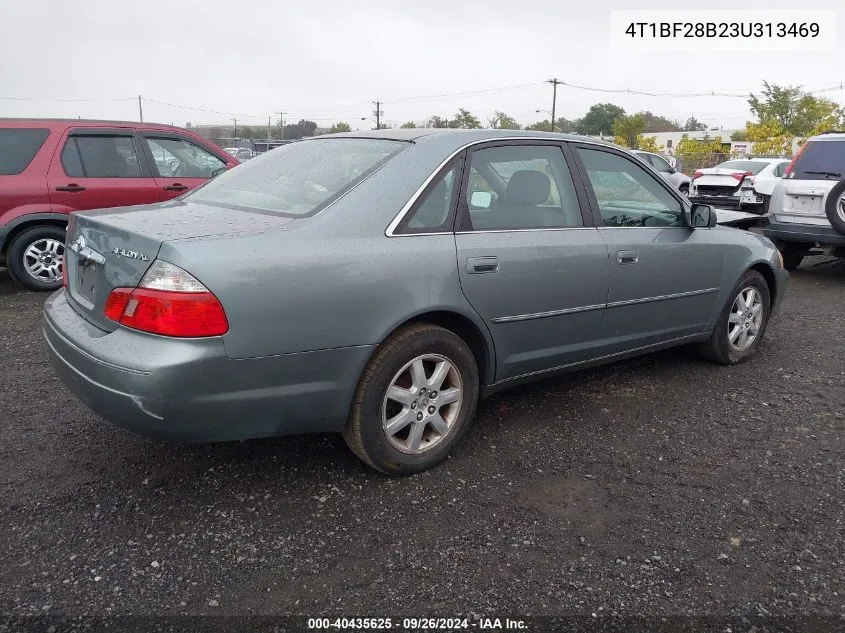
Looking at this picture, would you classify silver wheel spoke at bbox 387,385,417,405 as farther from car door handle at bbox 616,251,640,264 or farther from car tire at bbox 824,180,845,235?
car tire at bbox 824,180,845,235

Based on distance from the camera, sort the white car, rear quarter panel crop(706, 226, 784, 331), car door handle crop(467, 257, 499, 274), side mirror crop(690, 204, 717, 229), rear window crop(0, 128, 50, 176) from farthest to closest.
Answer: the white car < rear window crop(0, 128, 50, 176) < rear quarter panel crop(706, 226, 784, 331) < side mirror crop(690, 204, 717, 229) < car door handle crop(467, 257, 499, 274)

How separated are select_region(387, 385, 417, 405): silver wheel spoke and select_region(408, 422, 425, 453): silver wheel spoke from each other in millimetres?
125

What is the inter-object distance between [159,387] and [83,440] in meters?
1.29

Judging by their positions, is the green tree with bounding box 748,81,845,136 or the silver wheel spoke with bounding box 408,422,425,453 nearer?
the silver wheel spoke with bounding box 408,422,425,453

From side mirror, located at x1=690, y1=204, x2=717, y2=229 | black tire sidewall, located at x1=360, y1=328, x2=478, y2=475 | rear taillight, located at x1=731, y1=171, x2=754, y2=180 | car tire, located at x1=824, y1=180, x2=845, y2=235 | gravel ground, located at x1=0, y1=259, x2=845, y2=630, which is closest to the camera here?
gravel ground, located at x1=0, y1=259, x2=845, y2=630

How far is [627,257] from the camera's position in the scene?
3.87m

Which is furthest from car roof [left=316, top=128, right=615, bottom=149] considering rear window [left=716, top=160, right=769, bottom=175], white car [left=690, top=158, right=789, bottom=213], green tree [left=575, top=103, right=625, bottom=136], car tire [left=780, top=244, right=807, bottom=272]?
green tree [left=575, top=103, right=625, bottom=136]

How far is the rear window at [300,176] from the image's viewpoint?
10.2ft

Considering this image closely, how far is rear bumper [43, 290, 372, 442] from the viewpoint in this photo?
253cm

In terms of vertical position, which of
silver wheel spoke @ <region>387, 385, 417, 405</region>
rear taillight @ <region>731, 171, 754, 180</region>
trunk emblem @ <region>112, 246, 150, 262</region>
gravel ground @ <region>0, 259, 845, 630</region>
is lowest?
gravel ground @ <region>0, 259, 845, 630</region>

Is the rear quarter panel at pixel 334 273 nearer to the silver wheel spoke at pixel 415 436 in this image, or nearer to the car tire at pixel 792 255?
the silver wheel spoke at pixel 415 436

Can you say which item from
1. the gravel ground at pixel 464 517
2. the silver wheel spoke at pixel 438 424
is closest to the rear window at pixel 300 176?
the silver wheel spoke at pixel 438 424

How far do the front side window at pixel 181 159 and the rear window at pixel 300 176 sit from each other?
418 centimetres

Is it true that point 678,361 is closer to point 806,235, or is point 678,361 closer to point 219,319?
point 219,319
